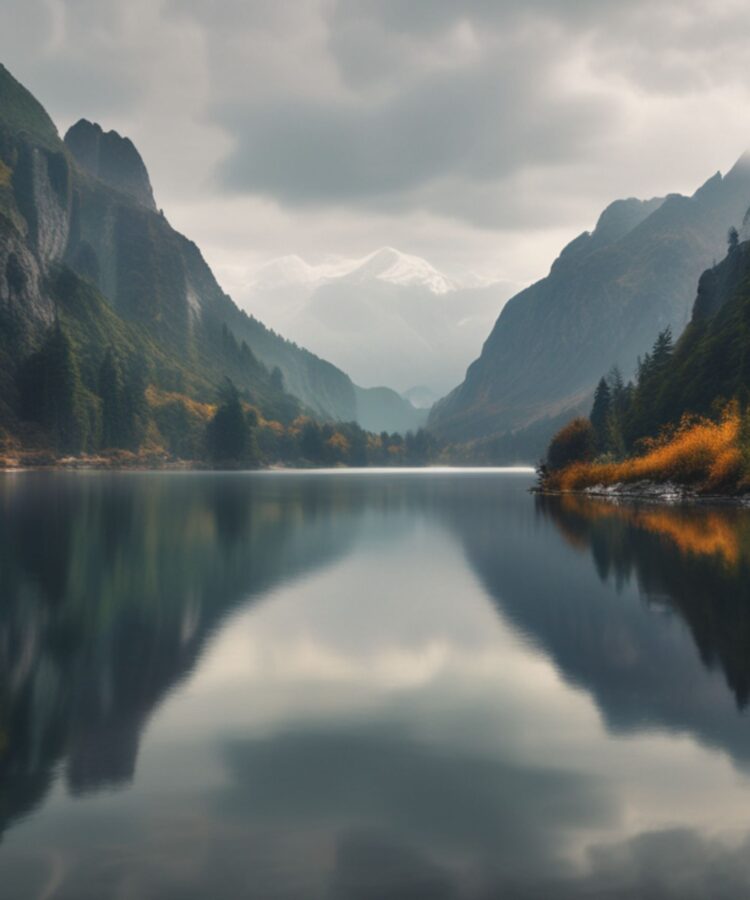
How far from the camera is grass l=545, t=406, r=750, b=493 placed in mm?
83750

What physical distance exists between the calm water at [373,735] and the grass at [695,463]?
2147 inches

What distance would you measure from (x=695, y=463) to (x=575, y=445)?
37369 millimetres

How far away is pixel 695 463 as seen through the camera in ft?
298

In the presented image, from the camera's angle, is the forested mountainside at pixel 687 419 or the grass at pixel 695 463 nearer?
the grass at pixel 695 463

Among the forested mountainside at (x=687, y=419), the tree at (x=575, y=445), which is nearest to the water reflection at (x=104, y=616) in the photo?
the forested mountainside at (x=687, y=419)

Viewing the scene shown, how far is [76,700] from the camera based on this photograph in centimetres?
1585

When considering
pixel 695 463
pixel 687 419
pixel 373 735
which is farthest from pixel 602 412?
pixel 373 735

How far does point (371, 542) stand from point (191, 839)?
38702mm

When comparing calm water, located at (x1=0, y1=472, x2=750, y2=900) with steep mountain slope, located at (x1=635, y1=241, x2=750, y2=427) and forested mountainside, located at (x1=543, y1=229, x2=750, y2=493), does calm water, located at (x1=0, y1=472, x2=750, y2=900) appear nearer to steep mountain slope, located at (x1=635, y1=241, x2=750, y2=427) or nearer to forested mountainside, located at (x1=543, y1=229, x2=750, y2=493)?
forested mountainside, located at (x1=543, y1=229, x2=750, y2=493)

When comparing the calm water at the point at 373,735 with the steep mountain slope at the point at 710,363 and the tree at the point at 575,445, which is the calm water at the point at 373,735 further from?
the tree at the point at 575,445

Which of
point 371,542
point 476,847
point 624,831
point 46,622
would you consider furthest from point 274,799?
point 371,542

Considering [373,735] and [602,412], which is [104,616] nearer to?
[373,735]

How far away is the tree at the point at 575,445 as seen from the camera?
12681 centimetres

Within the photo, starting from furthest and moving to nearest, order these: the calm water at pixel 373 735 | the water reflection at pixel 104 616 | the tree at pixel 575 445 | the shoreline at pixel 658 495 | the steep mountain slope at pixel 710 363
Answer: the tree at pixel 575 445 < the steep mountain slope at pixel 710 363 < the shoreline at pixel 658 495 < the water reflection at pixel 104 616 < the calm water at pixel 373 735
